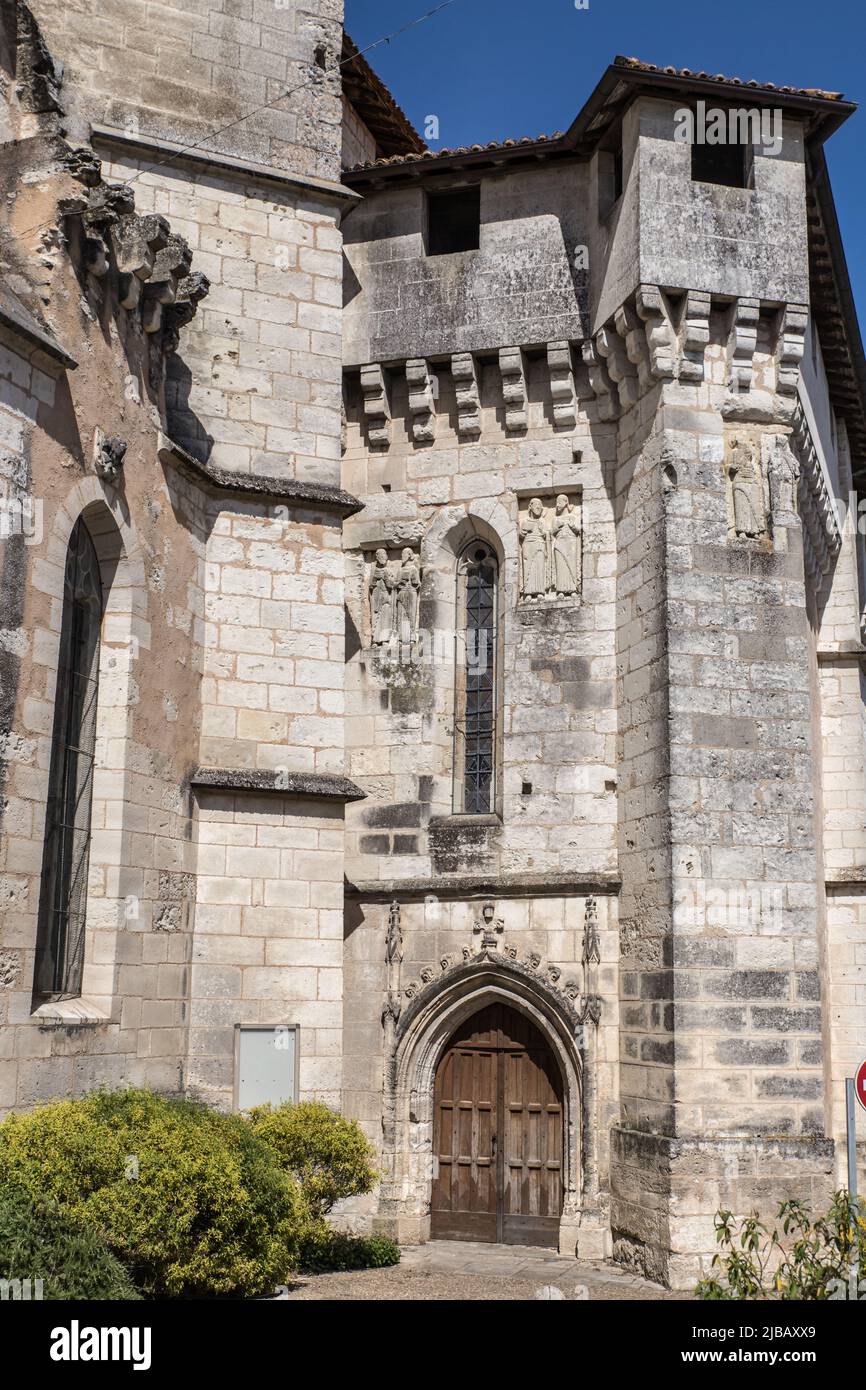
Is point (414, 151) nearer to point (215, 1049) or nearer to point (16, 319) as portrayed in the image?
point (16, 319)

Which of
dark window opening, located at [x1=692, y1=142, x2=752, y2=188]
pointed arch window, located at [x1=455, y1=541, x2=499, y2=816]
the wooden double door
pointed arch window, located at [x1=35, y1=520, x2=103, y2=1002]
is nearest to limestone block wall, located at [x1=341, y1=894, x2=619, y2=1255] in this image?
the wooden double door

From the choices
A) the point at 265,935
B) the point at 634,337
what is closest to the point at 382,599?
the point at 634,337

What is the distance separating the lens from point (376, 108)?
16344mm

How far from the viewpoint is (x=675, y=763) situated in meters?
12.4

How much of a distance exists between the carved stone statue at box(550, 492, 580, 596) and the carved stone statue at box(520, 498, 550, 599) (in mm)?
98

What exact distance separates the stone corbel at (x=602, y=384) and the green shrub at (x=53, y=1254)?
30.1ft

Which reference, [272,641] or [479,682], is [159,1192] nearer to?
[272,641]

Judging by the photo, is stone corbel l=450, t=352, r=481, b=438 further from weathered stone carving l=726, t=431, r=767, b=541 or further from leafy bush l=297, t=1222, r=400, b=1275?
leafy bush l=297, t=1222, r=400, b=1275

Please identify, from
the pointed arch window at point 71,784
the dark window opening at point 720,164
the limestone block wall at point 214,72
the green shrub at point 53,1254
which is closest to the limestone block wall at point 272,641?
the pointed arch window at point 71,784

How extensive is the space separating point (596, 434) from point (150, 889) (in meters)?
6.36

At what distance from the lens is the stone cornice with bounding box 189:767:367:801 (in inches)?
464

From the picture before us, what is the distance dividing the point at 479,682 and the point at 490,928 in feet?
8.16

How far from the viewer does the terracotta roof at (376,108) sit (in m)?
15.3

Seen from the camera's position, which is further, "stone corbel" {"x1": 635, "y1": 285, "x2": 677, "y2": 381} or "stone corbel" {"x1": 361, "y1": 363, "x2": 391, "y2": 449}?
"stone corbel" {"x1": 361, "y1": 363, "x2": 391, "y2": 449}
